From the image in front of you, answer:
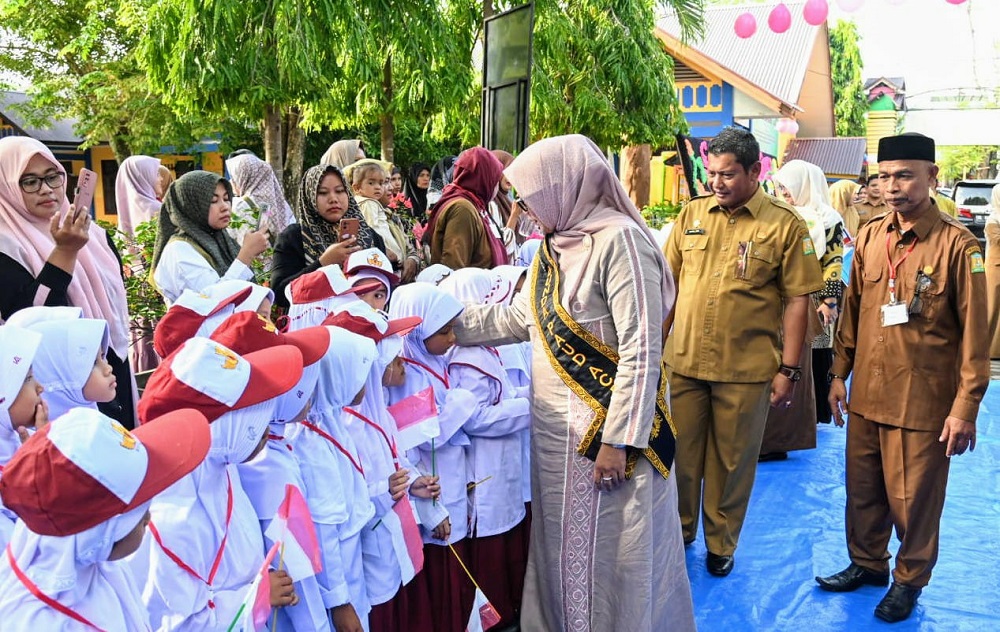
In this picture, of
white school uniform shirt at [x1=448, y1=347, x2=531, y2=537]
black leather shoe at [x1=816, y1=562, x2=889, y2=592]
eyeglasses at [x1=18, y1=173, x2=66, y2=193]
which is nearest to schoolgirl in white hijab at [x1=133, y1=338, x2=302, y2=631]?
white school uniform shirt at [x1=448, y1=347, x2=531, y2=537]

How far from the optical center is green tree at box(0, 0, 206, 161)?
14523 mm

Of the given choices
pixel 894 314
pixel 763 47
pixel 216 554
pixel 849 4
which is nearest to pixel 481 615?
pixel 216 554

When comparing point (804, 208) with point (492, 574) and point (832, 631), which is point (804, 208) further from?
point (492, 574)

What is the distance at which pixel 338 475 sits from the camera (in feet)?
7.82

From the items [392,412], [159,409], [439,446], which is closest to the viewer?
[159,409]

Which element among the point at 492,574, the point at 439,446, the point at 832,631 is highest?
the point at 439,446

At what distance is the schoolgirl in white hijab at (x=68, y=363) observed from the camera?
208 cm

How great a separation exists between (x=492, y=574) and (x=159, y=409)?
168cm

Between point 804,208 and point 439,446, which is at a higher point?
point 804,208

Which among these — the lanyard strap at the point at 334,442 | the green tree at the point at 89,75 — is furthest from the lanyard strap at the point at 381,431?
the green tree at the point at 89,75

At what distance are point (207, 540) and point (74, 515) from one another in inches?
20.5

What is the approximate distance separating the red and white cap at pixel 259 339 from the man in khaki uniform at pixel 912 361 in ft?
7.49

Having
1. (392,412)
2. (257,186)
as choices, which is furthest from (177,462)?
(257,186)

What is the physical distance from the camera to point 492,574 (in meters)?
3.24
